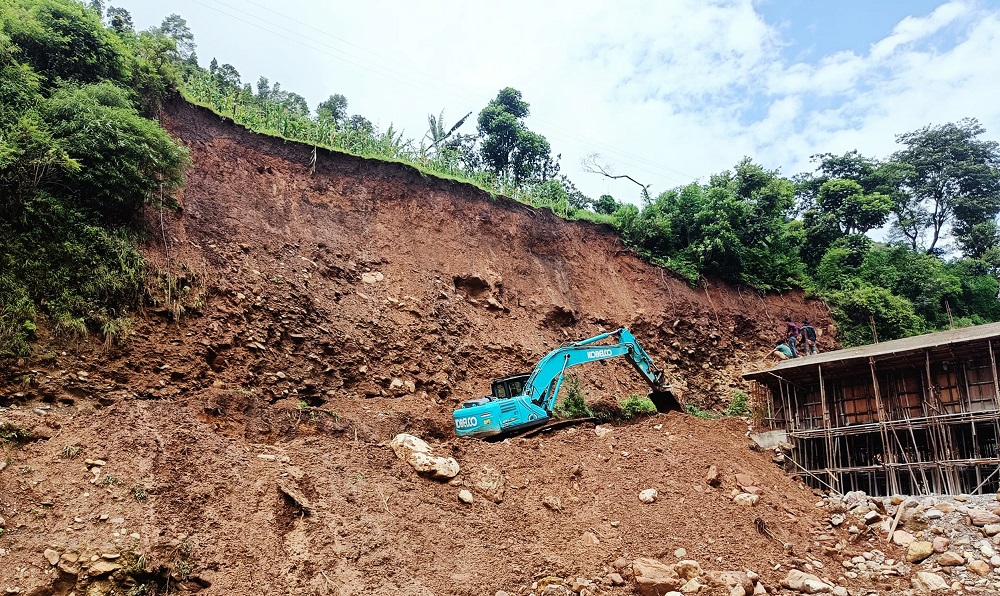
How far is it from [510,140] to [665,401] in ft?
46.7

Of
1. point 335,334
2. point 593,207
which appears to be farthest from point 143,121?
point 593,207

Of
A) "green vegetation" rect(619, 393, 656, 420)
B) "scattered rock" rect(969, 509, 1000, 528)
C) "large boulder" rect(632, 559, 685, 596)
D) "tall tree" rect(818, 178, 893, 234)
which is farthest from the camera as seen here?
"tall tree" rect(818, 178, 893, 234)

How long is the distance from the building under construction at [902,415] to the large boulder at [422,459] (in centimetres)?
743

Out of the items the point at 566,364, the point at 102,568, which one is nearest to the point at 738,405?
the point at 566,364

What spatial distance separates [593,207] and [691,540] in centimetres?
1773

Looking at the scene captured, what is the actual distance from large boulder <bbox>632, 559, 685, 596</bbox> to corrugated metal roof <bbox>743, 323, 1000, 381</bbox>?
7034mm

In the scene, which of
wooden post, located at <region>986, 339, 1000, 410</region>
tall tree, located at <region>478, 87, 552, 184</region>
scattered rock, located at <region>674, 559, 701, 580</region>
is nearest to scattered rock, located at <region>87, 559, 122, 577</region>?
scattered rock, located at <region>674, 559, 701, 580</region>

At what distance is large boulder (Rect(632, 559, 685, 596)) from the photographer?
285 inches

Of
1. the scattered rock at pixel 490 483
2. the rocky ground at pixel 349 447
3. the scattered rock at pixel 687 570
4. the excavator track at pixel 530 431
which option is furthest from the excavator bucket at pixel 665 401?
the scattered rock at pixel 687 570

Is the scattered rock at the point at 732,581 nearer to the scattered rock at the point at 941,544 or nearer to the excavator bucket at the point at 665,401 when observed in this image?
the scattered rock at the point at 941,544

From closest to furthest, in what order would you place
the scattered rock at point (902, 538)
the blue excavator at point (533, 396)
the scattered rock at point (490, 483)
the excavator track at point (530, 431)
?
1. the scattered rock at point (902, 538)
2. the scattered rock at point (490, 483)
3. the blue excavator at point (533, 396)
4. the excavator track at point (530, 431)

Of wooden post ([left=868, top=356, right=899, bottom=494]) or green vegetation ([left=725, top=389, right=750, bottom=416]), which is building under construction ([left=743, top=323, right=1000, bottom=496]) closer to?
wooden post ([left=868, top=356, right=899, bottom=494])

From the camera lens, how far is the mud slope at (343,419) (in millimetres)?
6770

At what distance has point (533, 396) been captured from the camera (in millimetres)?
11305
